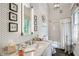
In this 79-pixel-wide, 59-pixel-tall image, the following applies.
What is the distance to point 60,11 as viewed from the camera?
57.7 inches

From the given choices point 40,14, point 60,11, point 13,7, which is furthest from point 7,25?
point 60,11

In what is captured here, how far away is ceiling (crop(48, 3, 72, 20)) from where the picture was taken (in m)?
1.40

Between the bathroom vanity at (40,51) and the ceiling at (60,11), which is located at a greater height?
the ceiling at (60,11)

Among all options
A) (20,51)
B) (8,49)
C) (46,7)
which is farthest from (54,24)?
(8,49)

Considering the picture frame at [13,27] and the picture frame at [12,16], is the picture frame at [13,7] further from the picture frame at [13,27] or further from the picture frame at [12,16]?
the picture frame at [13,27]

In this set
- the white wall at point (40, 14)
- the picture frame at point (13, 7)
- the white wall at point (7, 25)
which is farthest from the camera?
the white wall at point (40, 14)

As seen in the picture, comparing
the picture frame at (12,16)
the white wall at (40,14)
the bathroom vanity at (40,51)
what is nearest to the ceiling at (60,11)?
the white wall at (40,14)

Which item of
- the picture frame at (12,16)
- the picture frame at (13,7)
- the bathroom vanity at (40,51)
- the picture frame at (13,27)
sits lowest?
the bathroom vanity at (40,51)

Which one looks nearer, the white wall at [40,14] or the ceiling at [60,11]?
the ceiling at [60,11]

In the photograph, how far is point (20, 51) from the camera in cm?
134

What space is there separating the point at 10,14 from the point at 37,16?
466mm

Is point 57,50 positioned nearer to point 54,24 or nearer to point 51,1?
point 54,24

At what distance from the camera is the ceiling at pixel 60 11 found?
1.40 metres

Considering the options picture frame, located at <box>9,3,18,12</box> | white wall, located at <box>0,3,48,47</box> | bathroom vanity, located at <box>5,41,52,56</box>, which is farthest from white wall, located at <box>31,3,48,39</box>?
picture frame, located at <box>9,3,18,12</box>
